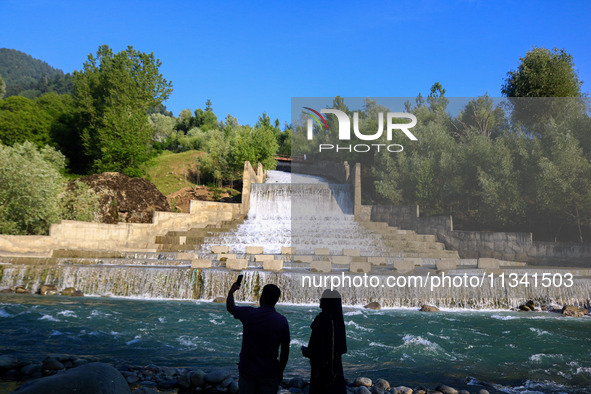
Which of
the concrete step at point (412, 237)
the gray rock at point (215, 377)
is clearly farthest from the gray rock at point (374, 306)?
the concrete step at point (412, 237)

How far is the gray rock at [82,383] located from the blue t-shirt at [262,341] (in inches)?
61.5

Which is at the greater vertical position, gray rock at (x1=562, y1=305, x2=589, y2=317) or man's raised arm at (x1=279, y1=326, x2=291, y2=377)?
man's raised arm at (x1=279, y1=326, x2=291, y2=377)

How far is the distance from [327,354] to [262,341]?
67 centimetres

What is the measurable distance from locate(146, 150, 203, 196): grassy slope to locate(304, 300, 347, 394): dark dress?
34858 millimetres

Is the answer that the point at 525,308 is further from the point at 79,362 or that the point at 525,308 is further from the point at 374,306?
the point at 79,362

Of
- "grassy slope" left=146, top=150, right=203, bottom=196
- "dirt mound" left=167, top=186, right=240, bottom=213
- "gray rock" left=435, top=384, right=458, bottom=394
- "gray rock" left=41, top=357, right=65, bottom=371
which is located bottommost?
"gray rock" left=435, top=384, right=458, bottom=394

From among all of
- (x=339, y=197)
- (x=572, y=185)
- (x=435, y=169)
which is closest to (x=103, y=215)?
(x=339, y=197)

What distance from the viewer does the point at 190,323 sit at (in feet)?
41.0

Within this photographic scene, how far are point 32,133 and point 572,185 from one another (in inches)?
1539

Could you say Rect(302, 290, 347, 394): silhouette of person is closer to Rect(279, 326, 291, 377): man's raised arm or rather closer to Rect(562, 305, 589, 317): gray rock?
Rect(279, 326, 291, 377): man's raised arm

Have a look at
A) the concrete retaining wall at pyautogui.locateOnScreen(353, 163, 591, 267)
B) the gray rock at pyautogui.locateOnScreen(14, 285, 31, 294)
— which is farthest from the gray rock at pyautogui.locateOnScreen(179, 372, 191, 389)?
the concrete retaining wall at pyautogui.locateOnScreen(353, 163, 591, 267)

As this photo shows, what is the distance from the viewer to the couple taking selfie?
4.25 meters

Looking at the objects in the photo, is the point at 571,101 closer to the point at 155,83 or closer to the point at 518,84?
the point at 518,84

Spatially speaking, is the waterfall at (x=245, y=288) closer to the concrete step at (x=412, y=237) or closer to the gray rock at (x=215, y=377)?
the gray rock at (x=215, y=377)
